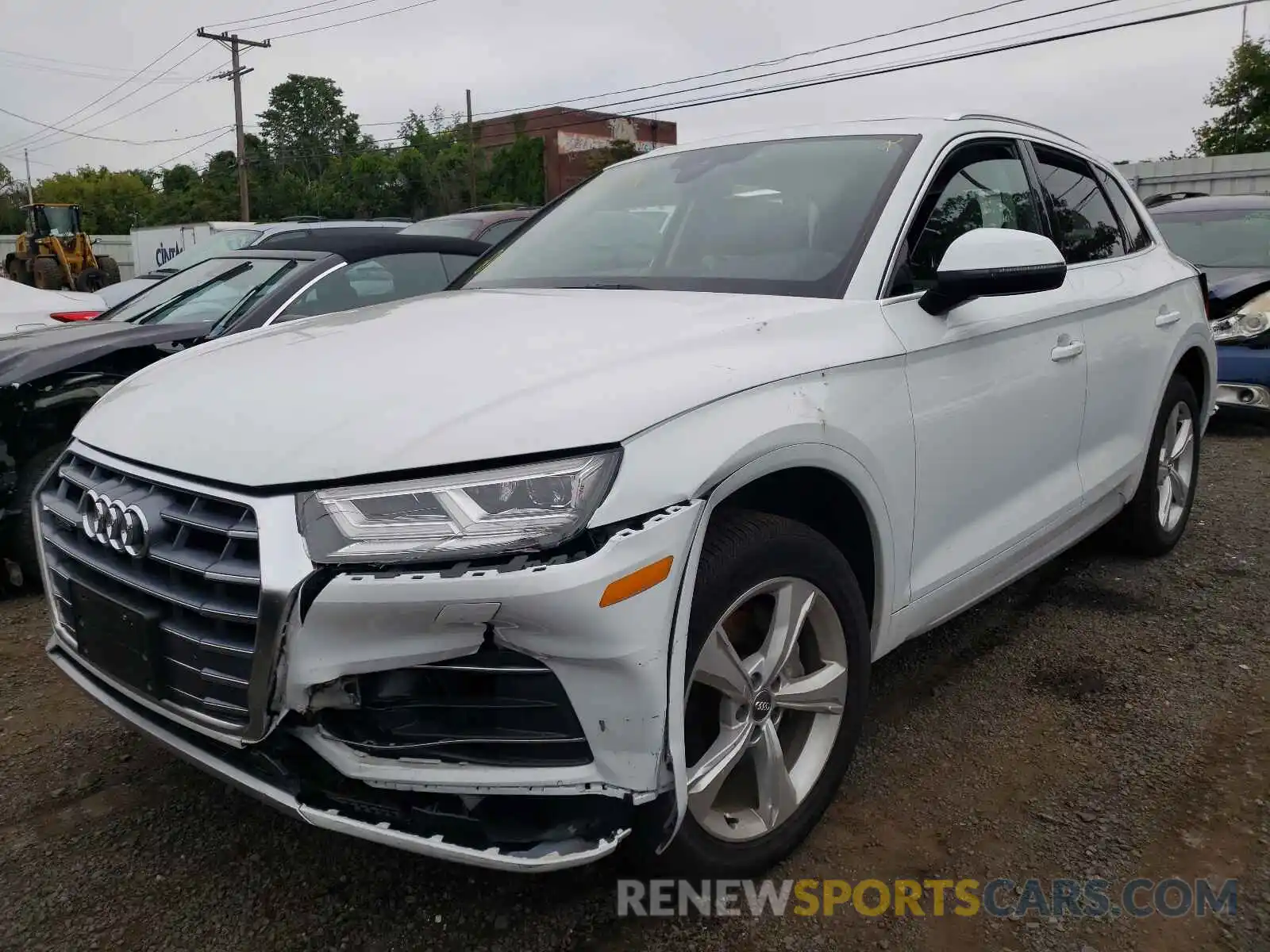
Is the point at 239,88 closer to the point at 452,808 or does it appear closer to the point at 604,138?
the point at 604,138

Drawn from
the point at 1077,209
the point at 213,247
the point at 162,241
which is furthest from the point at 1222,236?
the point at 162,241

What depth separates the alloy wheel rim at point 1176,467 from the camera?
4.12 m

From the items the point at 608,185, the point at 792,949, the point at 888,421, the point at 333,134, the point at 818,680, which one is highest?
the point at 333,134

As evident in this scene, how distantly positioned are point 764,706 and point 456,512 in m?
0.83

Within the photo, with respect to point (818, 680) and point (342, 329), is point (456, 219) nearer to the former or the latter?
point (342, 329)

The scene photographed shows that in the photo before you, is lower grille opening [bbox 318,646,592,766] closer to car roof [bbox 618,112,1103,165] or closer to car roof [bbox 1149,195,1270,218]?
car roof [bbox 618,112,1103,165]

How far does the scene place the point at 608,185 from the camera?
3502 millimetres

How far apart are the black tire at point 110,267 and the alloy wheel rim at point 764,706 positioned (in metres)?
29.1

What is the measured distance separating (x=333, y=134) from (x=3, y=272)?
4540cm

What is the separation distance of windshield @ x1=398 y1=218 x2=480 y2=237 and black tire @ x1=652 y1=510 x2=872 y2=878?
22.6ft

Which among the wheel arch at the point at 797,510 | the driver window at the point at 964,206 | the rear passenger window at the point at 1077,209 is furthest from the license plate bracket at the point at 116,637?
the rear passenger window at the point at 1077,209

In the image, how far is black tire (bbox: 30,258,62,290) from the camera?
1012 inches

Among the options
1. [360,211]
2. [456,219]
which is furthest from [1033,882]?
[360,211]

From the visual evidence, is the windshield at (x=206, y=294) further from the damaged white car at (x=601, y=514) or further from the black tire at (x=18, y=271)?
the black tire at (x=18, y=271)
